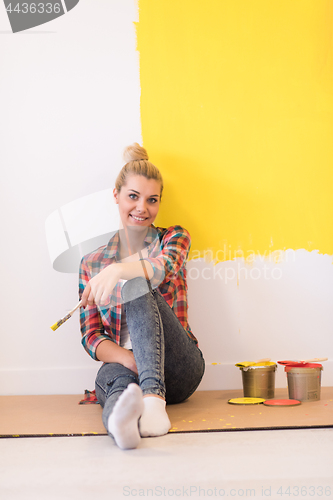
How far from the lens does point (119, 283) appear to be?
1500mm

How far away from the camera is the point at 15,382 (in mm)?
1799

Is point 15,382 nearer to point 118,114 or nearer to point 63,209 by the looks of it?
point 63,209

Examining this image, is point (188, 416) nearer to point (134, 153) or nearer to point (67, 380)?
point (67, 380)

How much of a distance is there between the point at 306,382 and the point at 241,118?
3.69ft

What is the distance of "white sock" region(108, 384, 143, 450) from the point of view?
0.91m

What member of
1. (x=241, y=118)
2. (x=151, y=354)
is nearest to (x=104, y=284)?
(x=151, y=354)

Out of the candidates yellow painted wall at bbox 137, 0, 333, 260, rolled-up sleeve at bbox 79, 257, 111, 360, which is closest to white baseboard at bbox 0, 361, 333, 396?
rolled-up sleeve at bbox 79, 257, 111, 360

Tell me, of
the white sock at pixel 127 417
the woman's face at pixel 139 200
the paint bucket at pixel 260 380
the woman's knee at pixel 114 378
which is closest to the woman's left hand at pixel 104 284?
the woman's knee at pixel 114 378

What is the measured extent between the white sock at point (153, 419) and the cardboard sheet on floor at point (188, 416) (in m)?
0.06

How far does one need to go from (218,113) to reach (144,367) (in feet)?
3.98

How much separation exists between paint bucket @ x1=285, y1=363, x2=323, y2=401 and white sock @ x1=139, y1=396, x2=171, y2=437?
1.91ft

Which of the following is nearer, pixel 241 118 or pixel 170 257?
pixel 170 257

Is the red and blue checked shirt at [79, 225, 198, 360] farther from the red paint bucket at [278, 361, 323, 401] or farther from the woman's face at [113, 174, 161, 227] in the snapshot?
the red paint bucket at [278, 361, 323, 401]

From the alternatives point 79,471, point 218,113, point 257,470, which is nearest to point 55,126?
point 218,113
